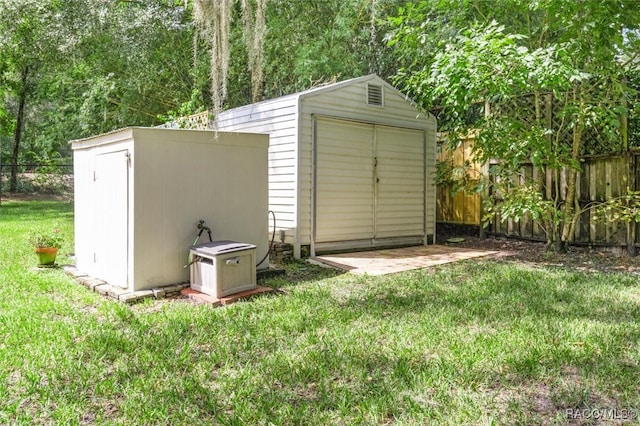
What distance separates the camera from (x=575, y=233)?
6.27 meters

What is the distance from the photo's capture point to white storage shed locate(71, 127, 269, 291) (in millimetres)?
3830

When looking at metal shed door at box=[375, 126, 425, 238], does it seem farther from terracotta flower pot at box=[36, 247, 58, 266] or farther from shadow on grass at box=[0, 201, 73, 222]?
shadow on grass at box=[0, 201, 73, 222]

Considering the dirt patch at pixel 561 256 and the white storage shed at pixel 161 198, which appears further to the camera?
the dirt patch at pixel 561 256

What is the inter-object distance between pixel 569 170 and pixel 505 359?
4.47 meters

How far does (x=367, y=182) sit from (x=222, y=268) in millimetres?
3156

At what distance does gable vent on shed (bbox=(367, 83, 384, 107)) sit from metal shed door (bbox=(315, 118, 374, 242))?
0.34 metres

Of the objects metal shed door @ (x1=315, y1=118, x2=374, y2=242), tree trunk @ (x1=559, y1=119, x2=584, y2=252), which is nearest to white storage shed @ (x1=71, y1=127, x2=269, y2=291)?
metal shed door @ (x1=315, y1=118, x2=374, y2=242)

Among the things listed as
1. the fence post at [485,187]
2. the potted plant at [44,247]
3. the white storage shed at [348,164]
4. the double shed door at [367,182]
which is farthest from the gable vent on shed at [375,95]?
the potted plant at [44,247]

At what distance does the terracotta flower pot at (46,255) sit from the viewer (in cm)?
494

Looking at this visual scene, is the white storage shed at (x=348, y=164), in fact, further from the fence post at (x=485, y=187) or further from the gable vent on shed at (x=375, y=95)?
the fence post at (x=485, y=187)

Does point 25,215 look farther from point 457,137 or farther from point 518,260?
point 518,260

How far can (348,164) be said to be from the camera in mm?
6168

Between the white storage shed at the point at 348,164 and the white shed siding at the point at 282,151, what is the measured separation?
12 mm

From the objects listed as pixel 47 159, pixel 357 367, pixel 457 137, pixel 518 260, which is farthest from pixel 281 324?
pixel 47 159
